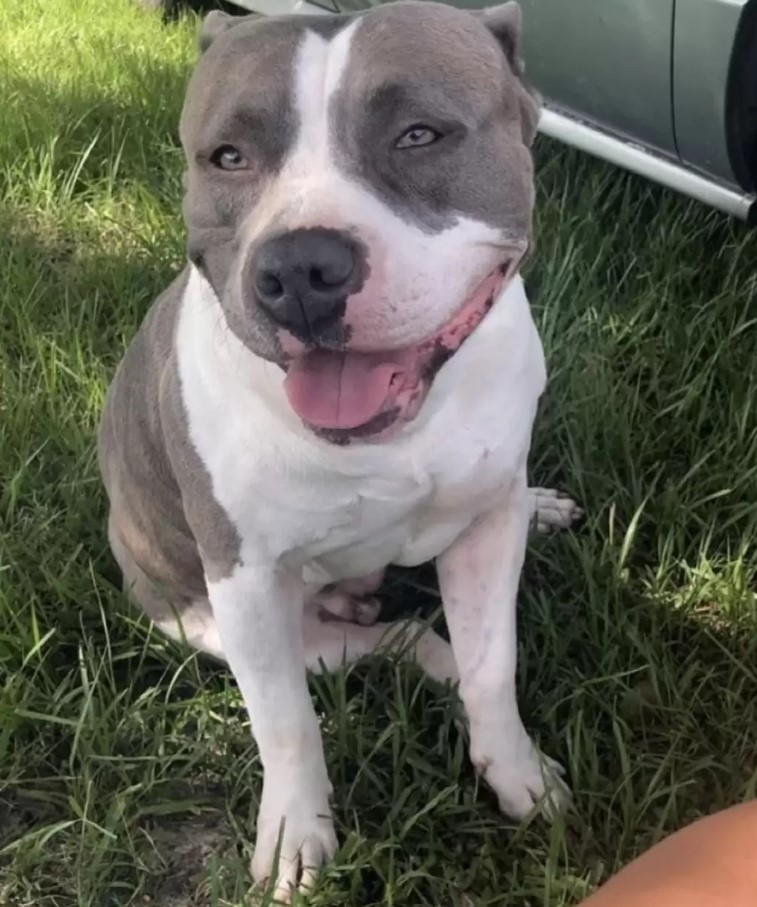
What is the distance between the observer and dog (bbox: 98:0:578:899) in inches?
55.5

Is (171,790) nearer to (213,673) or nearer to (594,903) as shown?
(213,673)

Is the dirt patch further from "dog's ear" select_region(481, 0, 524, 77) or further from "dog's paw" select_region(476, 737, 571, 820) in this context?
→ "dog's ear" select_region(481, 0, 524, 77)

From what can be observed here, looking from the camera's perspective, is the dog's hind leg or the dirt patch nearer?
the dirt patch

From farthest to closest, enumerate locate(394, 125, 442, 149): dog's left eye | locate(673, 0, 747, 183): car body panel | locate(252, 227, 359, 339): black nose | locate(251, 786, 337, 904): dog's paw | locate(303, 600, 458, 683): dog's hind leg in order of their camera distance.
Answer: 1. locate(673, 0, 747, 183): car body panel
2. locate(303, 600, 458, 683): dog's hind leg
3. locate(251, 786, 337, 904): dog's paw
4. locate(394, 125, 442, 149): dog's left eye
5. locate(252, 227, 359, 339): black nose

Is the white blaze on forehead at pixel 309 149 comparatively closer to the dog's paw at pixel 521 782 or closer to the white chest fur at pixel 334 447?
the white chest fur at pixel 334 447

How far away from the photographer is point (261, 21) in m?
1.57

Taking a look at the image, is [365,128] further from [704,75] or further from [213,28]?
[704,75]

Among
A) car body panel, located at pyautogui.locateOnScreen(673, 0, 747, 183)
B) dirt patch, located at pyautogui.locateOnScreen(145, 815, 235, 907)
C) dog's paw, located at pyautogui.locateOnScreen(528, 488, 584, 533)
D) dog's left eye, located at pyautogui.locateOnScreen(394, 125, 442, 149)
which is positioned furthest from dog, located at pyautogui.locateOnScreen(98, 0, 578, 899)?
car body panel, located at pyautogui.locateOnScreen(673, 0, 747, 183)

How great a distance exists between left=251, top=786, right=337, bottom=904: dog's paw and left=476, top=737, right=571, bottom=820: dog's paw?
0.25 metres

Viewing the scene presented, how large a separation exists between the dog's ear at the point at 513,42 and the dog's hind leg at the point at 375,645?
826mm

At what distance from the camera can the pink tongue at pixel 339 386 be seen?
1.47 metres

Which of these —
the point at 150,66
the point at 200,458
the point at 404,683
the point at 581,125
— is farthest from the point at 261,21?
the point at 150,66

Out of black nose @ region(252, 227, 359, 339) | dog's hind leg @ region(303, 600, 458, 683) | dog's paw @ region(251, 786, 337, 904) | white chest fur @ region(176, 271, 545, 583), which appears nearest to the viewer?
black nose @ region(252, 227, 359, 339)

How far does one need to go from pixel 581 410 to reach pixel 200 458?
1.04 m
